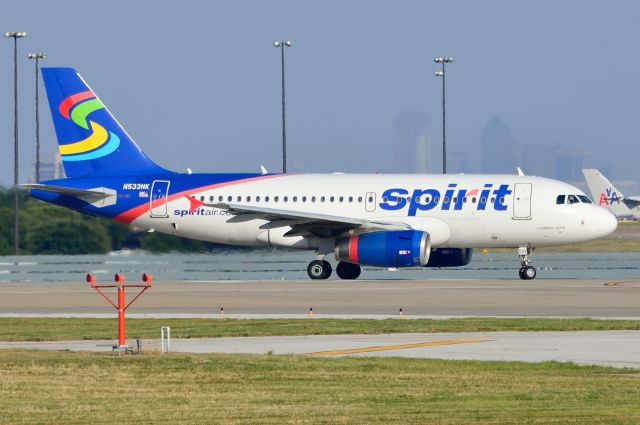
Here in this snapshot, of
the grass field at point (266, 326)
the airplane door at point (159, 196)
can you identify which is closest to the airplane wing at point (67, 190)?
the airplane door at point (159, 196)

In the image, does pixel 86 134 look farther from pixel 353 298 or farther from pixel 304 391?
pixel 304 391

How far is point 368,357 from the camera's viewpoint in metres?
21.4

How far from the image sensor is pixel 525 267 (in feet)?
152

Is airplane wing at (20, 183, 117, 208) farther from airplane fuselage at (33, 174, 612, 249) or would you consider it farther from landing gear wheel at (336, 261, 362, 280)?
landing gear wheel at (336, 261, 362, 280)

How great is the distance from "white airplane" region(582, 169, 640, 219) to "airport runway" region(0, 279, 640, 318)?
215 feet

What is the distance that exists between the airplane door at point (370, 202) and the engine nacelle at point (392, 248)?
199cm

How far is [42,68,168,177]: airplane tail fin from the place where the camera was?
49281 millimetres

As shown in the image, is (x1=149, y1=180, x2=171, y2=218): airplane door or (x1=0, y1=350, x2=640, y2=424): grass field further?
(x1=149, y1=180, x2=171, y2=218): airplane door

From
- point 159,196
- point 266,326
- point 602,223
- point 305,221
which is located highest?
point 159,196

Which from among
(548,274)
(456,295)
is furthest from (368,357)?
(548,274)

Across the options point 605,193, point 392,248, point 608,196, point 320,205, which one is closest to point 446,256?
point 392,248

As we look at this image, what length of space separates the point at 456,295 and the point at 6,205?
75.5ft

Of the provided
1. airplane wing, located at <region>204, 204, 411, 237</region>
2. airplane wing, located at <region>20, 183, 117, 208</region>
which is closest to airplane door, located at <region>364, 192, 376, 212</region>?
airplane wing, located at <region>204, 204, 411, 237</region>

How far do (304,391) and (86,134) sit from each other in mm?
33461
